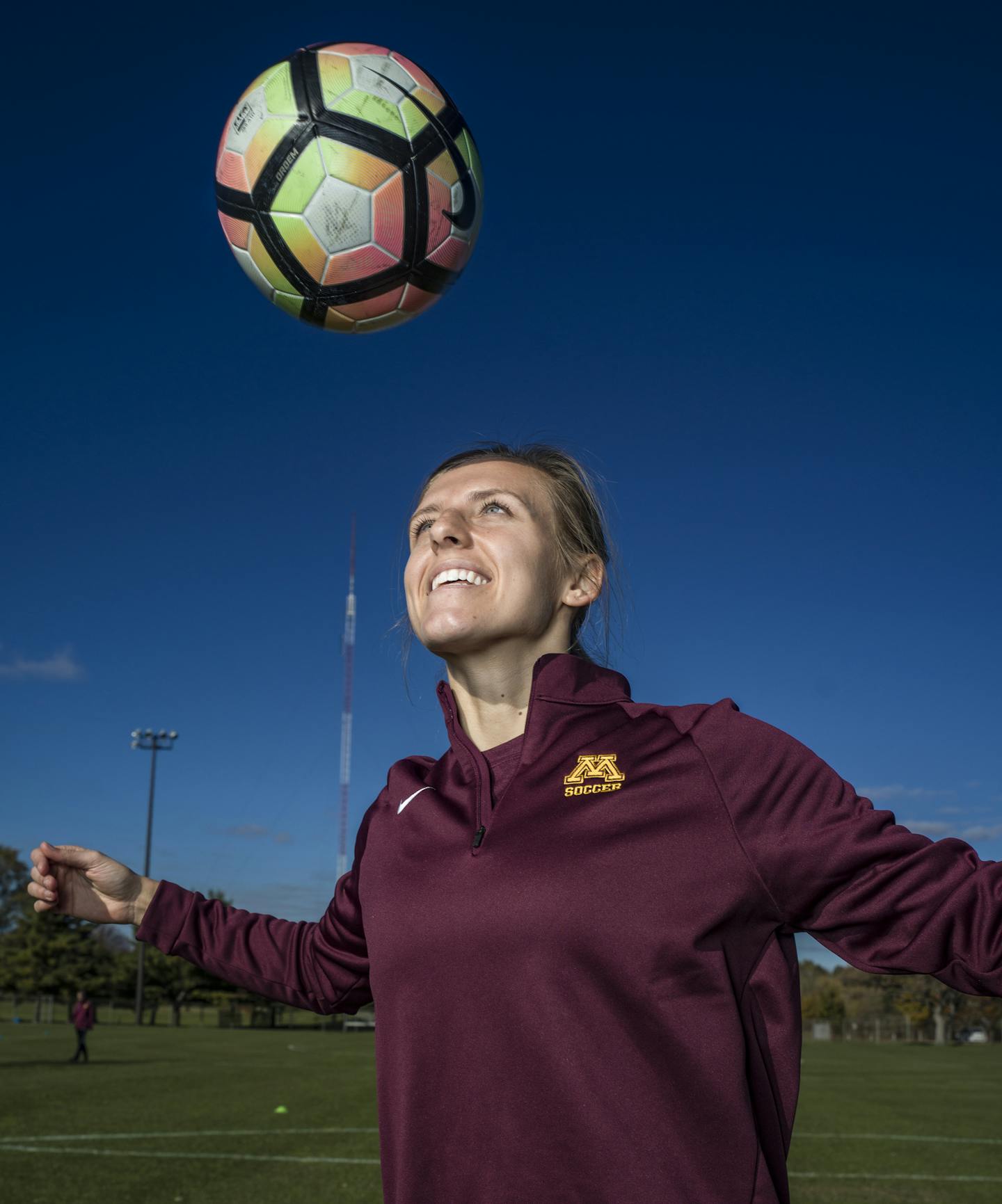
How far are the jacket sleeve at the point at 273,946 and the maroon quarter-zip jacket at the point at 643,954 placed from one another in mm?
428

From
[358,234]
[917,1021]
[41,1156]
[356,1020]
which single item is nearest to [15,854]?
[356,1020]

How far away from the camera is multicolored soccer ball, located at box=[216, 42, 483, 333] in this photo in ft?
13.2

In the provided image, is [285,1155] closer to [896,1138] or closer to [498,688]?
[896,1138]

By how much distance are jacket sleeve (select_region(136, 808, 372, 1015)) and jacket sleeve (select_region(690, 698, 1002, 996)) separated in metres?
0.97

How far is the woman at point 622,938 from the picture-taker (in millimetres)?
1711

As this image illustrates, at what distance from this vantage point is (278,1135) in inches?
457

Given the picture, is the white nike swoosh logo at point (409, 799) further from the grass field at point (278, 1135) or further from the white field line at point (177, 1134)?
the white field line at point (177, 1134)

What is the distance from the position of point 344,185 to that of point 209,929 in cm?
267

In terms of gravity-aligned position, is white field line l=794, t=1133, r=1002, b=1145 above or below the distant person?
below

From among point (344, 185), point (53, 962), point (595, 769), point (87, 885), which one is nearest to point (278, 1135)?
point (87, 885)

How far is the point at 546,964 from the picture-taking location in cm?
181

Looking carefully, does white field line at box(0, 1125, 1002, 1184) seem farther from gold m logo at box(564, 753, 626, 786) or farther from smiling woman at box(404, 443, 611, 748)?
gold m logo at box(564, 753, 626, 786)

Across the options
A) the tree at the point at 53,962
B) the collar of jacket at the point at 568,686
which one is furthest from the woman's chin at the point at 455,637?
the tree at the point at 53,962

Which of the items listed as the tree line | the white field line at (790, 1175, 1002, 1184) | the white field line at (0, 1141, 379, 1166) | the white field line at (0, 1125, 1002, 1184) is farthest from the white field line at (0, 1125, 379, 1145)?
the tree line
